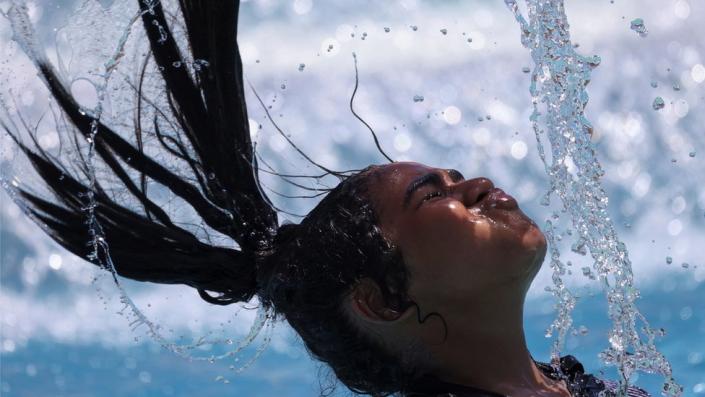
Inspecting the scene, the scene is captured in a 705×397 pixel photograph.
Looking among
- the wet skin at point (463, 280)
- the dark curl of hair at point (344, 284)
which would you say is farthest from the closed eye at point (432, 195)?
the dark curl of hair at point (344, 284)

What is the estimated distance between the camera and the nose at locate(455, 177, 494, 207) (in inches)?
90.4

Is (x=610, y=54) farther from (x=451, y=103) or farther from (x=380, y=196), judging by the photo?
(x=380, y=196)

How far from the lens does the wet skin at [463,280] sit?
222 centimetres

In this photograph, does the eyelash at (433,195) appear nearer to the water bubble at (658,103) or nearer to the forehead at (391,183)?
the forehead at (391,183)

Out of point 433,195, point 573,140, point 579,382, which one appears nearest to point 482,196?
point 433,195

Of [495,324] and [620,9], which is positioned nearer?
[495,324]

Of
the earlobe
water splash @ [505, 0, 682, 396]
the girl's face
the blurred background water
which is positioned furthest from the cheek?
the blurred background water

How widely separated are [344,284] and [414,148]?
3.03 m

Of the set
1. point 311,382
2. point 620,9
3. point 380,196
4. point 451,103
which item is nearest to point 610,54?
point 620,9

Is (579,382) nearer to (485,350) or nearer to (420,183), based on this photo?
(485,350)

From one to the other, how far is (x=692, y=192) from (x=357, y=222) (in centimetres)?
326

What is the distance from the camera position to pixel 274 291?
2400 millimetres

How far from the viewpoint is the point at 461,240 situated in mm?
2219

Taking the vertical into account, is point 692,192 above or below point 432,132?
below
